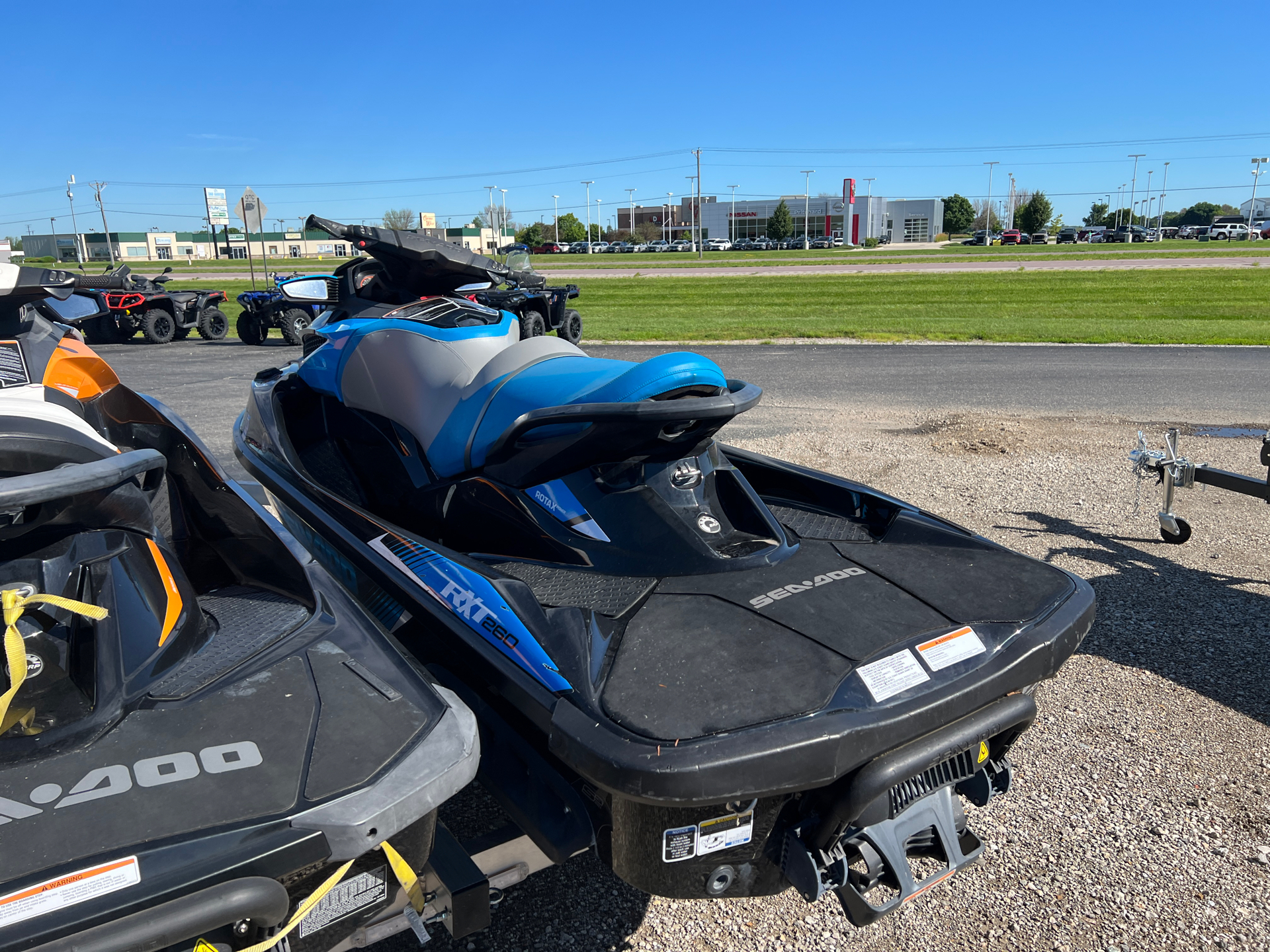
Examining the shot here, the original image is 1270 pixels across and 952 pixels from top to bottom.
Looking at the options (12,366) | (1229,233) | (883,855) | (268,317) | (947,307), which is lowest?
(947,307)

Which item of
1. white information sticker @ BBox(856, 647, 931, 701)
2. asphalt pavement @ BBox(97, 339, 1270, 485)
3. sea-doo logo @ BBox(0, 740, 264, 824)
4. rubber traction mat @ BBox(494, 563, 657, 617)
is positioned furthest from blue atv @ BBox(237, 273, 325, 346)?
white information sticker @ BBox(856, 647, 931, 701)

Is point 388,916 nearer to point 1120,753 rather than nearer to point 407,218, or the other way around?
point 1120,753

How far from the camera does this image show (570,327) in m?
13.9

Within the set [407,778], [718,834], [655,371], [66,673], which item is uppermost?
[655,371]

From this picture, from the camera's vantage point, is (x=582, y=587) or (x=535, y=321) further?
(x=535, y=321)

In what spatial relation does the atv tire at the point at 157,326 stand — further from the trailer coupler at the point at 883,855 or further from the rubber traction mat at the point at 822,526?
the trailer coupler at the point at 883,855

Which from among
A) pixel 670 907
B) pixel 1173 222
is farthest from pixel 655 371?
pixel 1173 222

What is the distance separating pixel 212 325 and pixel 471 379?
48.7 ft

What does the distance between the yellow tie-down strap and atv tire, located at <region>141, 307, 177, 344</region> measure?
603 inches

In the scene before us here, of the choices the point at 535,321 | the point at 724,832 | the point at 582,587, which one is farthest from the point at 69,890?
the point at 535,321

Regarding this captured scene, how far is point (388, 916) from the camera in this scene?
1.82 meters

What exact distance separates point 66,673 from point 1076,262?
38.4m

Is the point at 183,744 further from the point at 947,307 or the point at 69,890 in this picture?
the point at 947,307

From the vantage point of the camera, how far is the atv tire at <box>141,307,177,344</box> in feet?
49.2
